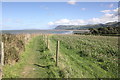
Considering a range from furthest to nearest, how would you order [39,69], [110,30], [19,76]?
[110,30] < [39,69] < [19,76]

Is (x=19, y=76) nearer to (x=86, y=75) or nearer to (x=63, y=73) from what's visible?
(x=63, y=73)

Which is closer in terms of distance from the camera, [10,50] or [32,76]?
[32,76]

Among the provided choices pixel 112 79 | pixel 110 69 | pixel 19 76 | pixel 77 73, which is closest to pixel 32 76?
pixel 19 76

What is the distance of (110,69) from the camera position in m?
10.2

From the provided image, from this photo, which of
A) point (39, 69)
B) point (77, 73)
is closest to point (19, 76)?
point (39, 69)

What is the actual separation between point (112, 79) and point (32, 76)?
17.9 ft

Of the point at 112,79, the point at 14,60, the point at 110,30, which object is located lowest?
the point at 112,79

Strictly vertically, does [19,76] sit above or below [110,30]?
below

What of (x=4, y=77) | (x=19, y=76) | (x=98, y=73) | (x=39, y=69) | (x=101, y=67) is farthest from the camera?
(x=101, y=67)

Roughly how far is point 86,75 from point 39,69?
363 centimetres

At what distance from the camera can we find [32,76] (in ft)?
28.5

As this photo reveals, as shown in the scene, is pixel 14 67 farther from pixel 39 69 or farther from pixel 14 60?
pixel 39 69

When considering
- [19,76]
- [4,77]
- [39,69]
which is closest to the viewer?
[4,77]

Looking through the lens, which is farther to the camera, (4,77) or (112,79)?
(112,79)
